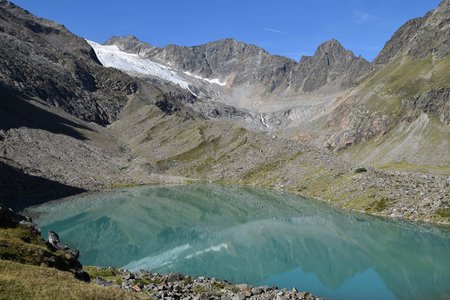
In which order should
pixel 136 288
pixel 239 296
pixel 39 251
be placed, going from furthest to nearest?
→ pixel 239 296 → pixel 136 288 → pixel 39 251

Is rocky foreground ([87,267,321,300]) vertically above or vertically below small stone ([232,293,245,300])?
below

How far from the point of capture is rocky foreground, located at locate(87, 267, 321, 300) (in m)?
36.6

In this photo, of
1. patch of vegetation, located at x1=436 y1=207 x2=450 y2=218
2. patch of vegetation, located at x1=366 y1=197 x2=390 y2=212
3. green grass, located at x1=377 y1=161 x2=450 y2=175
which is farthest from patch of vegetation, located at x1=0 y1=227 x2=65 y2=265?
green grass, located at x1=377 y1=161 x2=450 y2=175

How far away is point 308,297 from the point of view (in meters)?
42.0

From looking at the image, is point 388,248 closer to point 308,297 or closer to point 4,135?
point 308,297

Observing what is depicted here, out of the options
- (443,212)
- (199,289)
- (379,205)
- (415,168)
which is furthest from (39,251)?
(415,168)

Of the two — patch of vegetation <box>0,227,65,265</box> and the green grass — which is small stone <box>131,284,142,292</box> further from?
the green grass

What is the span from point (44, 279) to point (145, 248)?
55260 mm

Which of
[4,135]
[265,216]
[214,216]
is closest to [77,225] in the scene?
[214,216]

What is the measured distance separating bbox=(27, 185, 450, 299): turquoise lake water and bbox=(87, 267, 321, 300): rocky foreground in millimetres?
12041

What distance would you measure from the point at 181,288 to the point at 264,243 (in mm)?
44490

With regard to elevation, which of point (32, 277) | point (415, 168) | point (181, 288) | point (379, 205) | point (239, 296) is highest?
point (415, 168)

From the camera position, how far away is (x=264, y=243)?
272 ft

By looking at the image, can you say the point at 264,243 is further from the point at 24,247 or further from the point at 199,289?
the point at 24,247
